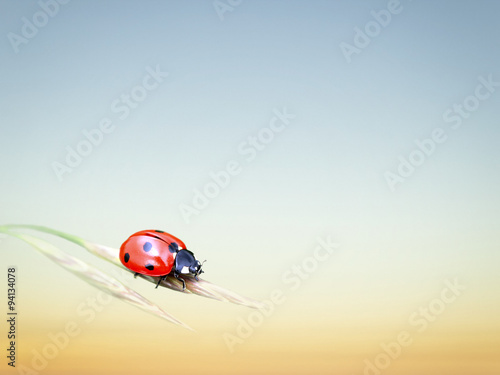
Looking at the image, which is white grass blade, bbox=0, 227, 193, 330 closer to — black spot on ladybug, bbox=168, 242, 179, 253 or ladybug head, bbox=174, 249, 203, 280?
ladybug head, bbox=174, 249, 203, 280

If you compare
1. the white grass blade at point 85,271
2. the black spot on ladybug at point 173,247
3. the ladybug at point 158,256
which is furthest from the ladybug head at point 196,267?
the white grass blade at point 85,271

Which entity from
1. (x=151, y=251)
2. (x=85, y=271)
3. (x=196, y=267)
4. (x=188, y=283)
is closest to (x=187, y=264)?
(x=196, y=267)

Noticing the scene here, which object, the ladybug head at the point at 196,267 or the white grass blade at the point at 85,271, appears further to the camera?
the ladybug head at the point at 196,267

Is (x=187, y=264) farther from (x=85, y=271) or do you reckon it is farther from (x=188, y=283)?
(x=85, y=271)

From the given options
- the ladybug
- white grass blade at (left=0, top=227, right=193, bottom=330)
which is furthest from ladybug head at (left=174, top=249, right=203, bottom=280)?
white grass blade at (left=0, top=227, right=193, bottom=330)

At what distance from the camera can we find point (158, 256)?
1620 mm

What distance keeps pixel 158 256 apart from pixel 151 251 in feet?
0.11

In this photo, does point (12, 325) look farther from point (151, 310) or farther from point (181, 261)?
point (151, 310)

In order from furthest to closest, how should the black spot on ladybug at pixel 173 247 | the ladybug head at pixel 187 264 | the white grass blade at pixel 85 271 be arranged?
the black spot on ladybug at pixel 173 247 < the ladybug head at pixel 187 264 < the white grass blade at pixel 85 271

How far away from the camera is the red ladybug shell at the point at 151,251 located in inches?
59.7

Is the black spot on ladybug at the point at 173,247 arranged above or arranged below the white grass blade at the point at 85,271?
above

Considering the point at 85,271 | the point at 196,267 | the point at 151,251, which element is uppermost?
the point at 151,251

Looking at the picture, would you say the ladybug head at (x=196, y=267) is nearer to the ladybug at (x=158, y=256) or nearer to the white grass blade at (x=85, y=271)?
the ladybug at (x=158, y=256)

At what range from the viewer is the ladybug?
147 cm
